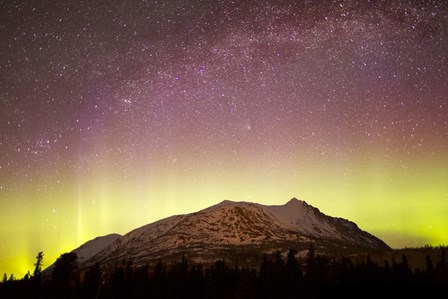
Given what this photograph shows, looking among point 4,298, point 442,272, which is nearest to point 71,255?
point 4,298

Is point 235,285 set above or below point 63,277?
below

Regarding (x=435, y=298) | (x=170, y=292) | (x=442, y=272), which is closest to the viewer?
(x=435, y=298)

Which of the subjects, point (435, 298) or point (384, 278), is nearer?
point (435, 298)

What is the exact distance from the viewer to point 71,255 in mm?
107062

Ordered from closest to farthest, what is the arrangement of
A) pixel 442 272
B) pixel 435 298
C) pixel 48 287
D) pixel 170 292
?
pixel 435 298 → pixel 170 292 → pixel 48 287 → pixel 442 272

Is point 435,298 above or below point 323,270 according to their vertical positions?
below

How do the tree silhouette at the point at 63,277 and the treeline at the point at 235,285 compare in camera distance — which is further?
the tree silhouette at the point at 63,277

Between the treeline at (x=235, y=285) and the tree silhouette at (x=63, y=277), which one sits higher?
the tree silhouette at (x=63, y=277)

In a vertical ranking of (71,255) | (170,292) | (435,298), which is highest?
(71,255)

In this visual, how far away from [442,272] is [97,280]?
91.9 metres

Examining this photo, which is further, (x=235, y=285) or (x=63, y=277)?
(x=235, y=285)

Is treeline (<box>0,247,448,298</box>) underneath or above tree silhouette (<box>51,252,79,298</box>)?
underneath

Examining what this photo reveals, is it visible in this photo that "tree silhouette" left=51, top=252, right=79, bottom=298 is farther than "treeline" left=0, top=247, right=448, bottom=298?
Yes

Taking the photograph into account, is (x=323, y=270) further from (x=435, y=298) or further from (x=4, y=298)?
(x=4, y=298)
